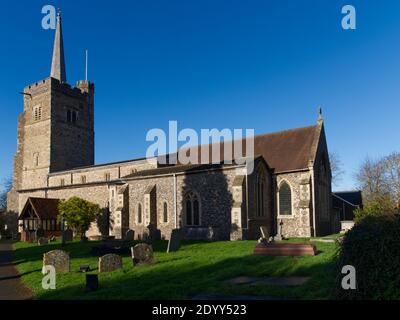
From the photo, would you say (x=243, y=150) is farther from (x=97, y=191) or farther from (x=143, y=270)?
(x=143, y=270)

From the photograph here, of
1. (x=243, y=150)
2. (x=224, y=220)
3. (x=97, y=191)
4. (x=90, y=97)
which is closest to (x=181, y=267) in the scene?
(x=224, y=220)

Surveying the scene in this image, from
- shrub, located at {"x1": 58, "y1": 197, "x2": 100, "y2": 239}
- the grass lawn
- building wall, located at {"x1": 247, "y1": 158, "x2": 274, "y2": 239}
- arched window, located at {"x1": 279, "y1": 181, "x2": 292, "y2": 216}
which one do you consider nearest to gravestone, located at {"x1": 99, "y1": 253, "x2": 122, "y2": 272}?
the grass lawn

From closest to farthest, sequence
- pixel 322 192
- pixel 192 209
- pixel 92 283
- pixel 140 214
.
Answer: pixel 92 283 → pixel 192 209 → pixel 322 192 → pixel 140 214

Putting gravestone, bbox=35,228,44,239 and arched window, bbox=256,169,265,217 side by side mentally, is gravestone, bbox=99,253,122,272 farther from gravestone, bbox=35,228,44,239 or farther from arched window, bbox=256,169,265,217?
gravestone, bbox=35,228,44,239

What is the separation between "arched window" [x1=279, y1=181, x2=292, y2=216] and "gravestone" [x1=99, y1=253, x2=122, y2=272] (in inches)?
649

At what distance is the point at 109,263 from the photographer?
14359mm

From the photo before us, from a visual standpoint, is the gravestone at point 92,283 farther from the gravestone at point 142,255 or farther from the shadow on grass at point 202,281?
the gravestone at point 142,255

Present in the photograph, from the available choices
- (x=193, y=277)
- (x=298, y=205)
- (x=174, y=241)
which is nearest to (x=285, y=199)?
(x=298, y=205)

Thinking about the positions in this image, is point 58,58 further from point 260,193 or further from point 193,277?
point 193,277

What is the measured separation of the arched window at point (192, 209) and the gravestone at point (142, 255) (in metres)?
12.1

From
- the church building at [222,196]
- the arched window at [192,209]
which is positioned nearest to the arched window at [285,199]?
the church building at [222,196]

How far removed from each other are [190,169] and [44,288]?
649 inches

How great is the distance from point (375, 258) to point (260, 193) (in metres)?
20.5
